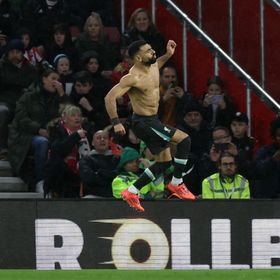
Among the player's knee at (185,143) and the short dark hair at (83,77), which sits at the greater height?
the short dark hair at (83,77)

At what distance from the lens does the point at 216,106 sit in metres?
19.7

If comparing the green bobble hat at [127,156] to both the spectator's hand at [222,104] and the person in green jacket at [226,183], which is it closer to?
the person in green jacket at [226,183]

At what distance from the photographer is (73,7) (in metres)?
21.3

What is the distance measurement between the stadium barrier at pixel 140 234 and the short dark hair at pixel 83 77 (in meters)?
2.91

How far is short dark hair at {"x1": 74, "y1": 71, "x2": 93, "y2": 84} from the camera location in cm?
1941

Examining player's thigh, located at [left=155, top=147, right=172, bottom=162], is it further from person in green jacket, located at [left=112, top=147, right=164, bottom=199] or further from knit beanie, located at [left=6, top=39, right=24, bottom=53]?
knit beanie, located at [left=6, top=39, right=24, bottom=53]

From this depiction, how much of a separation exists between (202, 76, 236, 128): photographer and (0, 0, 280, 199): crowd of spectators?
0.04 ft

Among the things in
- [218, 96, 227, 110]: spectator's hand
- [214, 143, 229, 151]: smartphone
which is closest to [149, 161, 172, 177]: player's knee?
[214, 143, 229, 151]: smartphone

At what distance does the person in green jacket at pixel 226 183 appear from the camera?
17.6m

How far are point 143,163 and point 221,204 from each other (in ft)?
A: 4.67

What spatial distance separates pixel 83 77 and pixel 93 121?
2.02 feet

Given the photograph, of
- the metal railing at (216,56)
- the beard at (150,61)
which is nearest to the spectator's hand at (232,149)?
the metal railing at (216,56)

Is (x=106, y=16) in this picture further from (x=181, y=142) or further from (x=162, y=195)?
(x=181, y=142)

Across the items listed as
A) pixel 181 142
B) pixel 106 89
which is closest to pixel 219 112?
pixel 106 89
